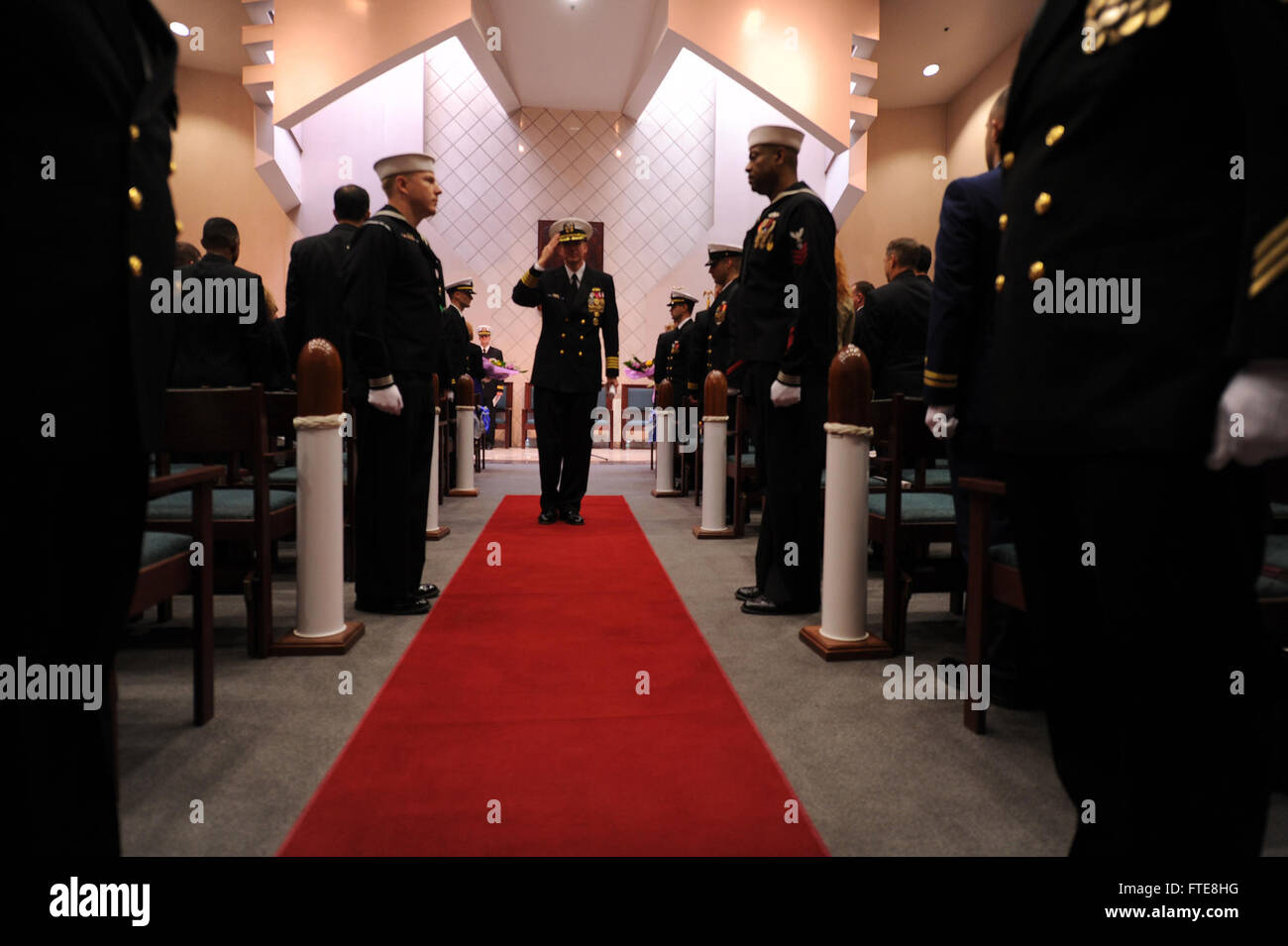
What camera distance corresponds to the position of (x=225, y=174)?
9703mm

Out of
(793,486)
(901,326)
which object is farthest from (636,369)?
(793,486)

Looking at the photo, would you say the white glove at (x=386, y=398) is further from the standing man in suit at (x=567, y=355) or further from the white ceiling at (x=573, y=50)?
the white ceiling at (x=573, y=50)

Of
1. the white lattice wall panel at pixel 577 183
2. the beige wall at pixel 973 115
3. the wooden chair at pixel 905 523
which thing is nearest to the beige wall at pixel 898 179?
the beige wall at pixel 973 115

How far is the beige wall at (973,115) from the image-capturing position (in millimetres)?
9234

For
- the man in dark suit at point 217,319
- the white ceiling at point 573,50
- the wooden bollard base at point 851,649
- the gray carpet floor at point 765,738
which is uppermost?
the white ceiling at point 573,50

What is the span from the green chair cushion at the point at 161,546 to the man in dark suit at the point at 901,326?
308cm

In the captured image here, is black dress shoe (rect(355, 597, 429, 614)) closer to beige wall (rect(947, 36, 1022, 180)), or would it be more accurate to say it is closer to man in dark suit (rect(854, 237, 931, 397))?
man in dark suit (rect(854, 237, 931, 397))

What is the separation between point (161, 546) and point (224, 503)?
714 millimetres

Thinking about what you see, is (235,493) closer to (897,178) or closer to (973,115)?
(973,115)

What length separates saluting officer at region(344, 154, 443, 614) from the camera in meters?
2.81

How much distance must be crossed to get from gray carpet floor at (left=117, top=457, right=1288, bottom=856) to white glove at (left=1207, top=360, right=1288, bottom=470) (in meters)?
0.91

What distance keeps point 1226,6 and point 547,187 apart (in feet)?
35.6

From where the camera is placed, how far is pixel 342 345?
2.88 m
